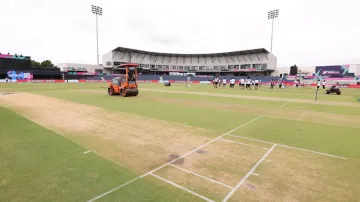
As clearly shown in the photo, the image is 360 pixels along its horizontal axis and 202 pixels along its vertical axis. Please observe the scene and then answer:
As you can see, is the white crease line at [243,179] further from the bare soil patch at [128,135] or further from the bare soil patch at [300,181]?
the bare soil patch at [128,135]

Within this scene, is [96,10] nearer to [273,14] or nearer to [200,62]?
[200,62]

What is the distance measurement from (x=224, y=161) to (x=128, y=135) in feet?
11.6

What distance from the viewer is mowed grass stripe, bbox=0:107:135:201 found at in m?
3.40

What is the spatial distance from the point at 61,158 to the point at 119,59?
302 feet

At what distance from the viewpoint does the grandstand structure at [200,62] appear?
84.0 m

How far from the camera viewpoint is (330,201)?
3.34 metres

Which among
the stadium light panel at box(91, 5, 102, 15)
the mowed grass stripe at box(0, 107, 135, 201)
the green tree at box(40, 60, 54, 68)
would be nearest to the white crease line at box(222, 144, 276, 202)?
the mowed grass stripe at box(0, 107, 135, 201)

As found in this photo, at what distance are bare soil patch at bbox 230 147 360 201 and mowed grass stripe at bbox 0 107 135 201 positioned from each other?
2613 mm

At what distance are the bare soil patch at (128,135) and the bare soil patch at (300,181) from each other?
2.11m

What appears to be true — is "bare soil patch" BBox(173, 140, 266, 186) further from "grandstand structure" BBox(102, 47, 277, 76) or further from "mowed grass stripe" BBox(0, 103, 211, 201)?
"grandstand structure" BBox(102, 47, 277, 76)

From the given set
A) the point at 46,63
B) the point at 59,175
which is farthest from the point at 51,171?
the point at 46,63

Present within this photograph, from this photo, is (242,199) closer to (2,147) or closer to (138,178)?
(138,178)

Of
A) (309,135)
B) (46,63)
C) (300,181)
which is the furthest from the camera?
(46,63)

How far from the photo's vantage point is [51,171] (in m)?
4.16
